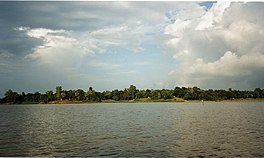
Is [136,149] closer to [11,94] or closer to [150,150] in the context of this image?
[150,150]

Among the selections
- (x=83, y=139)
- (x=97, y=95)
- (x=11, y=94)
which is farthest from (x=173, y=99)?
(x=83, y=139)

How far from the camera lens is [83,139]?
12.3 meters

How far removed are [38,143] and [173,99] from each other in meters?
59.2

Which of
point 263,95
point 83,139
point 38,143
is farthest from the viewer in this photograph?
point 263,95

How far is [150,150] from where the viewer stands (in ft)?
32.0

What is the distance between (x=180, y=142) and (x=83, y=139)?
3.76 metres

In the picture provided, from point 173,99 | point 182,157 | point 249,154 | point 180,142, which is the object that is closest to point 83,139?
point 180,142

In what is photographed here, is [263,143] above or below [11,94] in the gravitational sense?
below

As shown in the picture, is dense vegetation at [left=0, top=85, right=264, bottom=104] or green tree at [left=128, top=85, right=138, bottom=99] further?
green tree at [left=128, top=85, right=138, bottom=99]

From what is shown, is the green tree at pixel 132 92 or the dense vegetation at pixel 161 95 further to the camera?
the green tree at pixel 132 92

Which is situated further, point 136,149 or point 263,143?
point 263,143

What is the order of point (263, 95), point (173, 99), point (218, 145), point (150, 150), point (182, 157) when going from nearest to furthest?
point (182, 157) < point (150, 150) < point (218, 145) < point (263, 95) < point (173, 99)

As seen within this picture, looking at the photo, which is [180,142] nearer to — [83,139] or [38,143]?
[83,139]

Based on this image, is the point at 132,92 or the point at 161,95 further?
the point at 161,95
